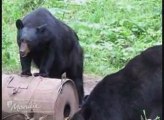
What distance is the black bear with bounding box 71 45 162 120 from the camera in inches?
225

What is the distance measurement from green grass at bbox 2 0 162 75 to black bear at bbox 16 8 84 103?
144 centimetres

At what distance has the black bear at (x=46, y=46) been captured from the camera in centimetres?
727

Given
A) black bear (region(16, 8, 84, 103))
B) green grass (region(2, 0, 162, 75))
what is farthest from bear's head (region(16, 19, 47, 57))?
green grass (region(2, 0, 162, 75))

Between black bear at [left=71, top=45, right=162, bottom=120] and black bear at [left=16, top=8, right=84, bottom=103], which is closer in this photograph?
black bear at [left=71, top=45, right=162, bottom=120]

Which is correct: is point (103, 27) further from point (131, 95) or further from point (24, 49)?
point (131, 95)

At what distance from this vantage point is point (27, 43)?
726cm

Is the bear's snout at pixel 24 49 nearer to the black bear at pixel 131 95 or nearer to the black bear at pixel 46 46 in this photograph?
the black bear at pixel 46 46

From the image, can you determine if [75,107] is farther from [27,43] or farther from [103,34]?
[103,34]

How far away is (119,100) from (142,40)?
494cm

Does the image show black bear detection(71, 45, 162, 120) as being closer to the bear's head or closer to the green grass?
the bear's head

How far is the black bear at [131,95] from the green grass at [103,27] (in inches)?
134

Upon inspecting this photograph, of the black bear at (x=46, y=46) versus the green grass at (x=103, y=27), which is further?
the green grass at (x=103, y=27)

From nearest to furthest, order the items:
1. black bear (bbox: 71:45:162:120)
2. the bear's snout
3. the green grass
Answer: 1. black bear (bbox: 71:45:162:120)
2. the bear's snout
3. the green grass

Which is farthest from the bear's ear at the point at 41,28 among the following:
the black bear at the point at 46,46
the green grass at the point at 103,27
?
the green grass at the point at 103,27
